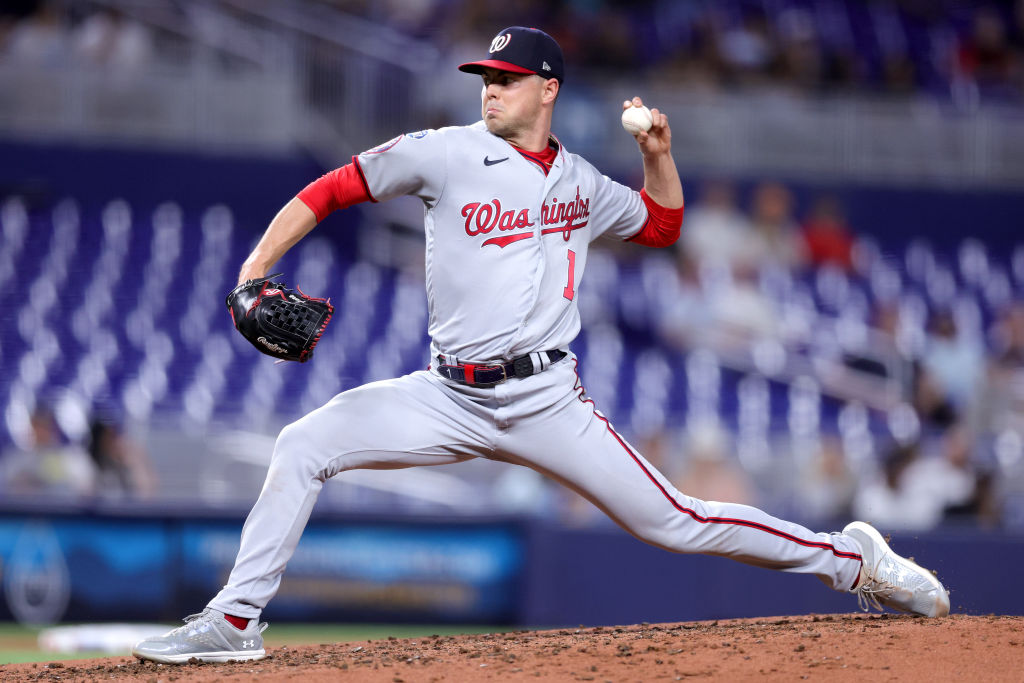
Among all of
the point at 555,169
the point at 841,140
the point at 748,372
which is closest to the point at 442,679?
the point at 555,169

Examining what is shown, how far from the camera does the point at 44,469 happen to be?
813 cm

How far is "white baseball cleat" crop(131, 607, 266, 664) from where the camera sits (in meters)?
3.97

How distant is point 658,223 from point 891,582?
147cm

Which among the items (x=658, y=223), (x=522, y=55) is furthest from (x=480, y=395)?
(x=522, y=55)

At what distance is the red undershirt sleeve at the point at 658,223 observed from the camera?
4.62 meters

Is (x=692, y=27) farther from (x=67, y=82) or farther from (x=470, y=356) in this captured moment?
(x=470, y=356)

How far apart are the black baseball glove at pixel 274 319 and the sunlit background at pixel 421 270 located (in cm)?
439

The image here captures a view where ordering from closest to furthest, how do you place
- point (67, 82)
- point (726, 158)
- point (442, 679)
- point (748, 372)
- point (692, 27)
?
point (442, 679), point (748, 372), point (67, 82), point (726, 158), point (692, 27)

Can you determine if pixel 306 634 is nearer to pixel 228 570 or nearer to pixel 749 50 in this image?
pixel 228 570

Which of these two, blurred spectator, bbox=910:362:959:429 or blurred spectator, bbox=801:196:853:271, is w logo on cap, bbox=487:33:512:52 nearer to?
blurred spectator, bbox=910:362:959:429

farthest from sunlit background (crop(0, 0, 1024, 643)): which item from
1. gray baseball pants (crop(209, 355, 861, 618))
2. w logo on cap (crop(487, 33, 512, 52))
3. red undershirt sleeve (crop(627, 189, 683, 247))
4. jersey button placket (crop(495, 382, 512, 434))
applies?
w logo on cap (crop(487, 33, 512, 52))

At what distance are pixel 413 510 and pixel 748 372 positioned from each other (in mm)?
3839

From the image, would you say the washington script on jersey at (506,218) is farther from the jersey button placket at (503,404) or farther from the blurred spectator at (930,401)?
the blurred spectator at (930,401)

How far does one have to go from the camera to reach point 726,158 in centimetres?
1327
